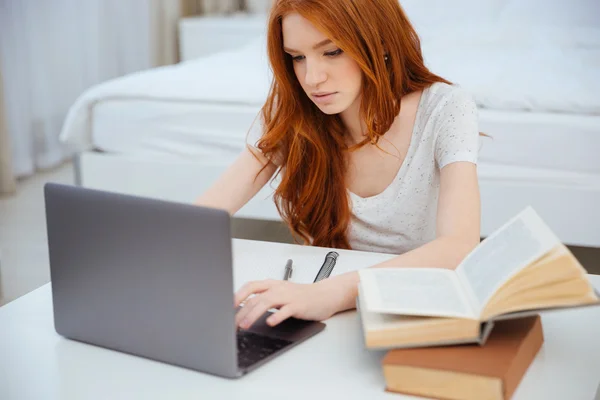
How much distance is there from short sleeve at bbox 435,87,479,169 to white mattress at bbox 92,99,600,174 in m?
0.89

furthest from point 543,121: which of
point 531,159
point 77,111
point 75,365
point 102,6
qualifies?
point 102,6

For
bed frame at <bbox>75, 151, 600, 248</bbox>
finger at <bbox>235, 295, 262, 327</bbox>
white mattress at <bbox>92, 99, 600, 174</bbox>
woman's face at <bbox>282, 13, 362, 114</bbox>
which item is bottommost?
bed frame at <bbox>75, 151, 600, 248</bbox>

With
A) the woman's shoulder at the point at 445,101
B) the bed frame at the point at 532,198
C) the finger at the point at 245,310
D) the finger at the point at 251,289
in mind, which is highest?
the woman's shoulder at the point at 445,101

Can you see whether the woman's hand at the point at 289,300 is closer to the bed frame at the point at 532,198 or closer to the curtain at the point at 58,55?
the bed frame at the point at 532,198

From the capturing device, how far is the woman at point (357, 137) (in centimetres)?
122

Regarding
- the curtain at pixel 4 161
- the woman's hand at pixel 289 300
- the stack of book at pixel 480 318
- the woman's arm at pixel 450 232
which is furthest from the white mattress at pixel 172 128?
the stack of book at pixel 480 318

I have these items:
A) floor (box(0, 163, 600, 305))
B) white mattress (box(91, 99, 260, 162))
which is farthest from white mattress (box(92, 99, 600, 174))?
floor (box(0, 163, 600, 305))

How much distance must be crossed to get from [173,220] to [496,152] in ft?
5.21

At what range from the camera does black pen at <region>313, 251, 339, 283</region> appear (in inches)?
42.6

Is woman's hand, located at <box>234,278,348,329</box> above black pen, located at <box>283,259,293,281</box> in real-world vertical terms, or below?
above

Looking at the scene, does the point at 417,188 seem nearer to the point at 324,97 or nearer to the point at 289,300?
the point at 324,97

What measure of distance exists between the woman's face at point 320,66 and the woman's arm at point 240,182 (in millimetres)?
195

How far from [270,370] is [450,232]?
0.40 meters

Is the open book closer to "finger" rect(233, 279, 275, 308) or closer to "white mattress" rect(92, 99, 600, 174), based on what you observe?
"finger" rect(233, 279, 275, 308)
